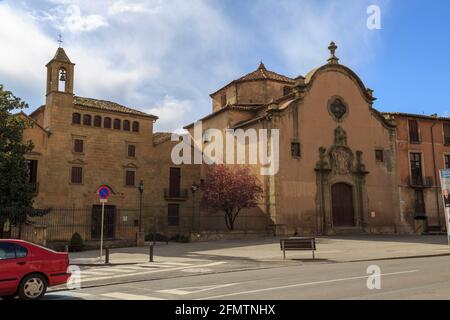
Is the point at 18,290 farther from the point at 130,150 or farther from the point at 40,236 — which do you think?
the point at 130,150

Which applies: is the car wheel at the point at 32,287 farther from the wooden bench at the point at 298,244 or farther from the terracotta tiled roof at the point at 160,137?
the terracotta tiled roof at the point at 160,137

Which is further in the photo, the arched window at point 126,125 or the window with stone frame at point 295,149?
the arched window at point 126,125

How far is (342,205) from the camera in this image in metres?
35.5

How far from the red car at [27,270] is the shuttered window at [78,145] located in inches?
1074

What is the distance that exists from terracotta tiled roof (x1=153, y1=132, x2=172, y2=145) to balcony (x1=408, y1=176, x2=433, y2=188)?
22.0 metres

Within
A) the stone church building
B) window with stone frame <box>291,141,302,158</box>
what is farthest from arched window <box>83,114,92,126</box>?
window with stone frame <box>291,141,302,158</box>

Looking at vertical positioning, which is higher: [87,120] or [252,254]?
→ [87,120]

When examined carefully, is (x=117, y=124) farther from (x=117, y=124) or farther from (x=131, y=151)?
(x=131, y=151)

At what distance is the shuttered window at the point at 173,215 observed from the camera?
38703mm

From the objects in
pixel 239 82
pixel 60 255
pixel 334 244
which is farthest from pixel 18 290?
pixel 239 82

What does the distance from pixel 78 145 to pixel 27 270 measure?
28.0 m

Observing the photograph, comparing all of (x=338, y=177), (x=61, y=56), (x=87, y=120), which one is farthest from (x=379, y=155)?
(x=61, y=56)

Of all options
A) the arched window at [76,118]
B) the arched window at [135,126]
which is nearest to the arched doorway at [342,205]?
the arched window at [135,126]
